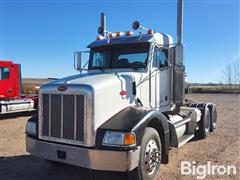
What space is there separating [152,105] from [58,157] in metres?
2.41

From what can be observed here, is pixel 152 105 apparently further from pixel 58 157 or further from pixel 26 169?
pixel 26 169

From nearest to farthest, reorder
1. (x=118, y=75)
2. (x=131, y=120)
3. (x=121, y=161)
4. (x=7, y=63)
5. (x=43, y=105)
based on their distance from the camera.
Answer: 1. (x=121, y=161)
2. (x=131, y=120)
3. (x=43, y=105)
4. (x=118, y=75)
5. (x=7, y=63)

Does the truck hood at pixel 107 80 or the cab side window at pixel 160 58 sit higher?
the cab side window at pixel 160 58

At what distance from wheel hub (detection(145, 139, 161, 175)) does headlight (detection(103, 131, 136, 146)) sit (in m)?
0.66

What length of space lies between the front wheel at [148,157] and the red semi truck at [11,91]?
32.9 ft

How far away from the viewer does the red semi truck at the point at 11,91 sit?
44.5 ft

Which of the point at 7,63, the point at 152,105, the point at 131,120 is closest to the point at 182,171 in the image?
the point at 152,105

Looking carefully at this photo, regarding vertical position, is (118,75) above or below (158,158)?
above

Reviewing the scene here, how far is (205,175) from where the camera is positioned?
5.58 metres

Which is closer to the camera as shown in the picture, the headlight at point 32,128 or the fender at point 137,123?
the fender at point 137,123

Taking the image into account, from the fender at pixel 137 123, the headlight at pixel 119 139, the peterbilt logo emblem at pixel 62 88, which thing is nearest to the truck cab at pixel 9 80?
the peterbilt logo emblem at pixel 62 88

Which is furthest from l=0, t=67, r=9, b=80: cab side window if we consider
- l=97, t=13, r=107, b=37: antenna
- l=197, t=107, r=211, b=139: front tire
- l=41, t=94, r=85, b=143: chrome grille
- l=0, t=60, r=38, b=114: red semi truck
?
l=41, t=94, r=85, b=143: chrome grille

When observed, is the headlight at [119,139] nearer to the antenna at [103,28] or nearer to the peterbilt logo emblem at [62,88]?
the peterbilt logo emblem at [62,88]

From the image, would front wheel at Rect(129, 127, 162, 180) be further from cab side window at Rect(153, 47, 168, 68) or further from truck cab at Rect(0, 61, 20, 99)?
truck cab at Rect(0, 61, 20, 99)
